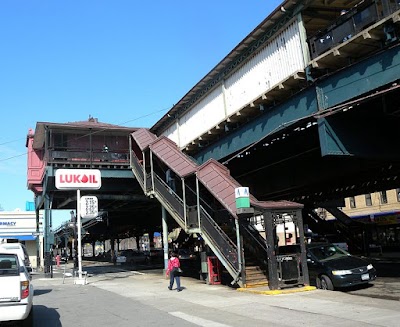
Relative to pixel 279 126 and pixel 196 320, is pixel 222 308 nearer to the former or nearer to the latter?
pixel 196 320

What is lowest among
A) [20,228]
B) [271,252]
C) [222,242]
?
[271,252]

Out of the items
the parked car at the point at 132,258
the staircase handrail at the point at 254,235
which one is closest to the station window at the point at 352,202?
the parked car at the point at 132,258

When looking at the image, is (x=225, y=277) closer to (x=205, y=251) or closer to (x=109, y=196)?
(x=205, y=251)

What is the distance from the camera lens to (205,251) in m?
19.0

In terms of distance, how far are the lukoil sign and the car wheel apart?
46.7 ft

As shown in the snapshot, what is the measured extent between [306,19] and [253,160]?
8477 millimetres

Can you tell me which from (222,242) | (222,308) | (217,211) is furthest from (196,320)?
(217,211)

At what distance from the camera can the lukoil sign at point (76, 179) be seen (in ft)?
77.6

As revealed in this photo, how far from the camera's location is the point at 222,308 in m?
11.9

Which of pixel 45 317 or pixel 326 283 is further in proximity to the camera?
pixel 326 283

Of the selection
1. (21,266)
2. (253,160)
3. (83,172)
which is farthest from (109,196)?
(21,266)

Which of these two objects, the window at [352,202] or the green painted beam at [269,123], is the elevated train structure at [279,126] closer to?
the green painted beam at [269,123]

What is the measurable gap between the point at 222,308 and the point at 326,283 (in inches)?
175

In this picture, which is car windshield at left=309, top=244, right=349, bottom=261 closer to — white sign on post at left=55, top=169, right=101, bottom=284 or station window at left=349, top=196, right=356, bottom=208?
white sign on post at left=55, top=169, right=101, bottom=284
